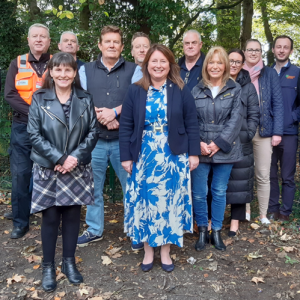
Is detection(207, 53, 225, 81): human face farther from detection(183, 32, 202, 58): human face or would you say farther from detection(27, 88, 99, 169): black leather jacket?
detection(27, 88, 99, 169): black leather jacket

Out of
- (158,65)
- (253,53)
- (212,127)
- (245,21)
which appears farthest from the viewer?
(245,21)

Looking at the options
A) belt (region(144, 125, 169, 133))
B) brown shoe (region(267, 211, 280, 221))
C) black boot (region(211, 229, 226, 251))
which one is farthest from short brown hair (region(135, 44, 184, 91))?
brown shoe (region(267, 211, 280, 221))

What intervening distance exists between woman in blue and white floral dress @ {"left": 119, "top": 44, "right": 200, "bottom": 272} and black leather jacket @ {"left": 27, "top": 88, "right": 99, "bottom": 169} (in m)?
0.50

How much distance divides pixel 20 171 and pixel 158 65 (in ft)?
7.82

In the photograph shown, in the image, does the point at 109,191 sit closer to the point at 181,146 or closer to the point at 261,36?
the point at 181,146

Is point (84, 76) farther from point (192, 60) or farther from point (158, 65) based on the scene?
point (192, 60)

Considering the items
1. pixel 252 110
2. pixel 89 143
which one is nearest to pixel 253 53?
pixel 252 110

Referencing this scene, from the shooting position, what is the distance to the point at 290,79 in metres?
5.03

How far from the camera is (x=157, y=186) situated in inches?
142

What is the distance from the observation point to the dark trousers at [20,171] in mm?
4520

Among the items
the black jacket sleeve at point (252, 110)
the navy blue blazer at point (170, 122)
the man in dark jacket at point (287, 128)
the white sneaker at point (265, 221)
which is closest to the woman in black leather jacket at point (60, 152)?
the navy blue blazer at point (170, 122)

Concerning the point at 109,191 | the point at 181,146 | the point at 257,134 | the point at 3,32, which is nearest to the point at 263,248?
the point at 257,134

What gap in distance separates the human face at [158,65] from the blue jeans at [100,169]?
1016mm

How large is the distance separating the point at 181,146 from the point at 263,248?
6.13ft
